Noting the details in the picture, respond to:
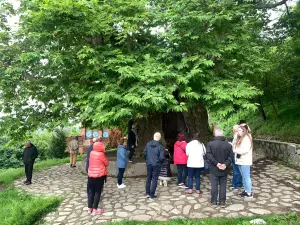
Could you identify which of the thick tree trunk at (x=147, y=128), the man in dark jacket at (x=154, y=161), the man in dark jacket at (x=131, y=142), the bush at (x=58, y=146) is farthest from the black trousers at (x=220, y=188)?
the bush at (x=58, y=146)

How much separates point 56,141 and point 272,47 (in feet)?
58.9

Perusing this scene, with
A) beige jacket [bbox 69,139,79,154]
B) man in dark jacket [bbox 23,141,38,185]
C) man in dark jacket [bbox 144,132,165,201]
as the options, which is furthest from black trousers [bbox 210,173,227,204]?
beige jacket [bbox 69,139,79,154]

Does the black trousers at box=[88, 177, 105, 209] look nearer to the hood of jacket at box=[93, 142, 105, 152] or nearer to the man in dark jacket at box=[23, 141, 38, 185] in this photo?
the hood of jacket at box=[93, 142, 105, 152]

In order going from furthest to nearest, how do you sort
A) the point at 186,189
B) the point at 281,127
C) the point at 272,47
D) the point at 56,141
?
the point at 56,141 < the point at 281,127 < the point at 272,47 < the point at 186,189

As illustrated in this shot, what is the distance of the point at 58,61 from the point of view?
8.20 m

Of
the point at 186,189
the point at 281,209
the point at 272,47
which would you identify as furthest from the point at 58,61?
the point at 272,47

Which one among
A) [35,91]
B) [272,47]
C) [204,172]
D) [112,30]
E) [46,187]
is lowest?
[46,187]

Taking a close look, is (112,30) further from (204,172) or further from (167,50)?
(204,172)

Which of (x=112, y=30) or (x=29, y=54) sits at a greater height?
(x=112, y=30)

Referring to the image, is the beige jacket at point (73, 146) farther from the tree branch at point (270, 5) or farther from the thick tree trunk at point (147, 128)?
the tree branch at point (270, 5)

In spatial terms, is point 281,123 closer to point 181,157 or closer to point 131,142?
point 131,142

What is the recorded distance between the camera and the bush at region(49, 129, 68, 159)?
867 inches

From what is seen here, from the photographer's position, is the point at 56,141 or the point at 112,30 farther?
the point at 56,141

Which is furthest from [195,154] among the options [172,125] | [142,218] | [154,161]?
[172,125]
